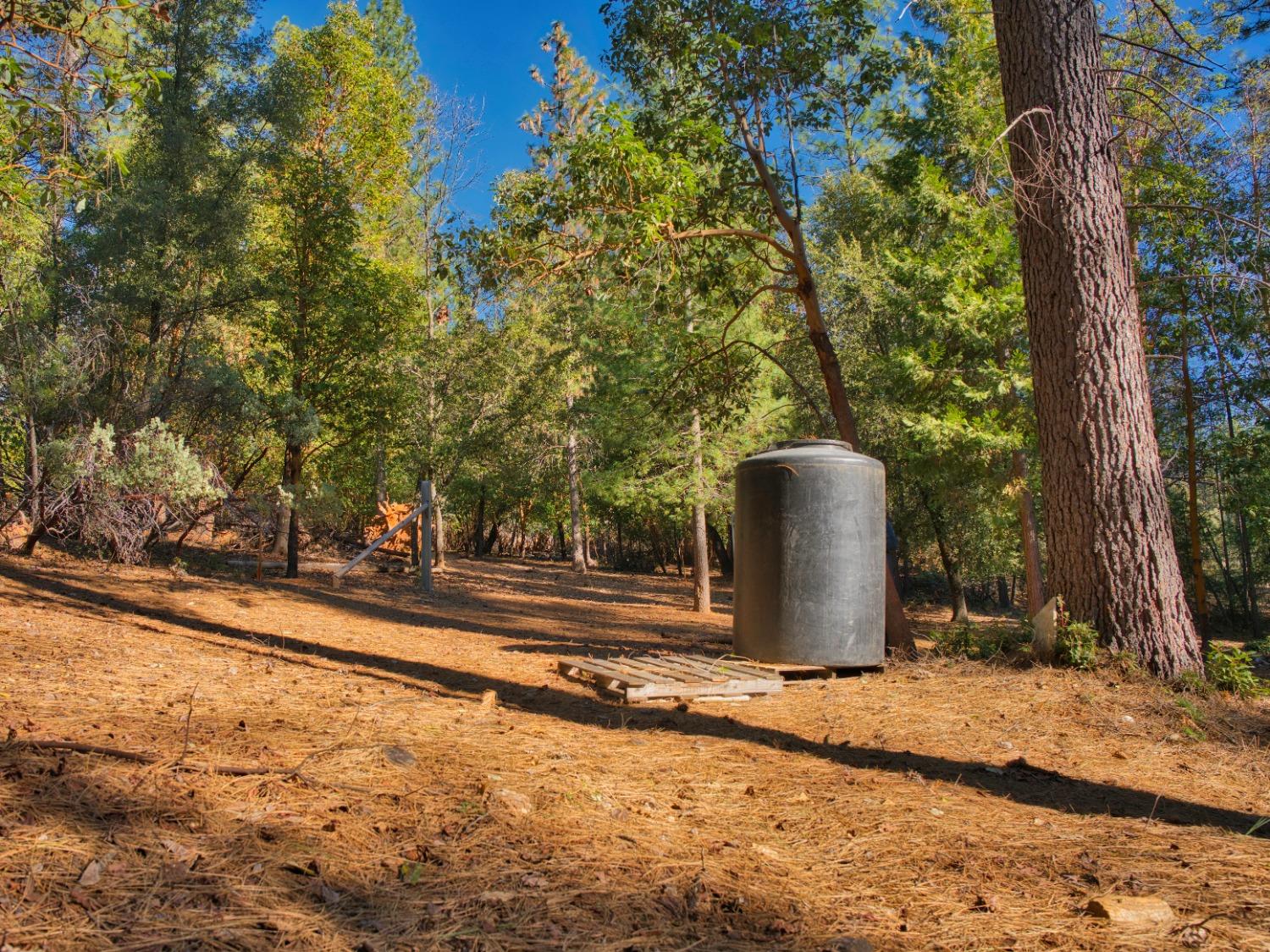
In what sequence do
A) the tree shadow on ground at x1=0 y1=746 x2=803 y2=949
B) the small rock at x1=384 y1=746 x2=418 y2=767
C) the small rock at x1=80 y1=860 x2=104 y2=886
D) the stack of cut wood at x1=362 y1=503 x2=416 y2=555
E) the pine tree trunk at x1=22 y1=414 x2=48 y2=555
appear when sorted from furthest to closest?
1. the stack of cut wood at x1=362 y1=503 x2=416 y2=555
2. the pine tree trunk at x1=22 y1=414 x2=48 y2=555
3. the small rock at x1=384 y1=746 x2=418 y2=767
4. the small rock at x1=80 y1=860 x2=104 y2=886
5. the tree shadow on ground at x1=0 y1=746 x2=803 y2=949

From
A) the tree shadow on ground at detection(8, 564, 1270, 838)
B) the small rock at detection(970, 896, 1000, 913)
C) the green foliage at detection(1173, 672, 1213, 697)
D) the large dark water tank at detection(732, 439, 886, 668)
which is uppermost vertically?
the large dark water tank at detection(732, 439, 886, 668)

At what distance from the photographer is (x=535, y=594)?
16.9 metres

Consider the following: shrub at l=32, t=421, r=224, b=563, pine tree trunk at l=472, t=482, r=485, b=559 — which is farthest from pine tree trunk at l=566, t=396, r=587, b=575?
shrub at l=32, t=421, r=224, b=563

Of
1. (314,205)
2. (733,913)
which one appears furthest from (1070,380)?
(314,205)

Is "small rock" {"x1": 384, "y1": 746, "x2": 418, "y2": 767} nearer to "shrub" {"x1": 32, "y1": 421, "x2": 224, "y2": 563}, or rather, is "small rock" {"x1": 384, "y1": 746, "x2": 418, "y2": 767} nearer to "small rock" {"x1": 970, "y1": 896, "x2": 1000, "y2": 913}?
"small rock" {"x1": 970, "y1": 896, "x2": 1000, "y2": 913}

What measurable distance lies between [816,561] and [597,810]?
3852mm

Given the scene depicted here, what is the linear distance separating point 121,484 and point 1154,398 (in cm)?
1677

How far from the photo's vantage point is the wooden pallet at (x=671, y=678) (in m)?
5.42

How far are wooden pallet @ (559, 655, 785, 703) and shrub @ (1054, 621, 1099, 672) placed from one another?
191cm

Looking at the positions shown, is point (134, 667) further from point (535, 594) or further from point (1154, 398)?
point (1154, 398)

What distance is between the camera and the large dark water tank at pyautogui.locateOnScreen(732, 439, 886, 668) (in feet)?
21.3

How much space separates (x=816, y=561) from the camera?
6.50 m

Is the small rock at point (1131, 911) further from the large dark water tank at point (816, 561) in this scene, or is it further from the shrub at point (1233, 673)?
the large dark water tank at point (816, 561)

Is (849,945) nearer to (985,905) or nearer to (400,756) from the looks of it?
(985,905)
